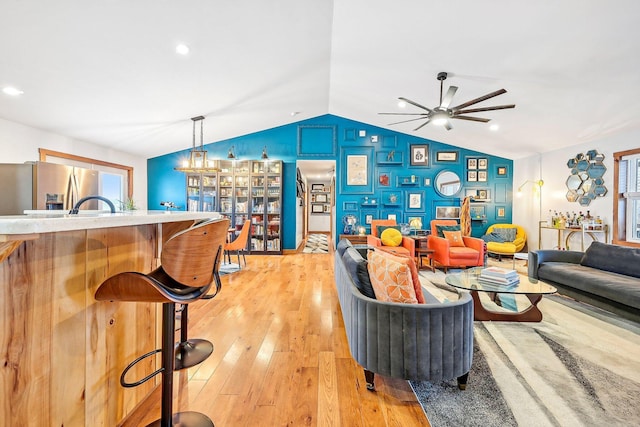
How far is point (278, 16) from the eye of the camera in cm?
286

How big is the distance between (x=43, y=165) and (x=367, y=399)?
399 centimetres

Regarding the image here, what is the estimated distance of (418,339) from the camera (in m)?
1.60

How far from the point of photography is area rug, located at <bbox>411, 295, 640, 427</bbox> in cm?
149

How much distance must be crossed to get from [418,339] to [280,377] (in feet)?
3.06

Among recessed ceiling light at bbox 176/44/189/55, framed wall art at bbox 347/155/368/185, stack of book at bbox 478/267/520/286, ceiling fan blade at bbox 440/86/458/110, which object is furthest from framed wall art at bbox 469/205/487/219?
recessed ceiling light at bbox 176/44/189/55

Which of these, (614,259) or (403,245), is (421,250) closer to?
(403,245)

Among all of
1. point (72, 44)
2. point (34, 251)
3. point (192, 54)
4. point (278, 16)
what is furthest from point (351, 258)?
point (72, 44)

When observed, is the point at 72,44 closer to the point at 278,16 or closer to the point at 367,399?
the point at 278,16

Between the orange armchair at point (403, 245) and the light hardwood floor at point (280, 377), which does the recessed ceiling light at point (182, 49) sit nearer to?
the light hardwood floor at point (280, 377)

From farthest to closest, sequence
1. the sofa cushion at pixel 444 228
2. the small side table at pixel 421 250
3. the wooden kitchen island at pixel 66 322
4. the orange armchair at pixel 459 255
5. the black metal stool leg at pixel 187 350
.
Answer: the sofa cushion at pixel 444 228 < the small side table at pixel 421 250 < the orange armchair at pixel 459 255 < the black metal stool leg at pixel 187 350 < the wooden kitchen island at pixel 66 322

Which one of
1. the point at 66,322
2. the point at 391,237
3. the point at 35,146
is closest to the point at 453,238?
the point at 391,237

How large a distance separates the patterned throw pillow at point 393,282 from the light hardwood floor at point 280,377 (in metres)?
0.57

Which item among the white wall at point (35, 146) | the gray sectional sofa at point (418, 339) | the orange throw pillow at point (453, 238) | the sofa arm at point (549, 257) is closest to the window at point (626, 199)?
the sofa arm at point (549, 257)

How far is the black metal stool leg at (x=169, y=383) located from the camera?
124cm
